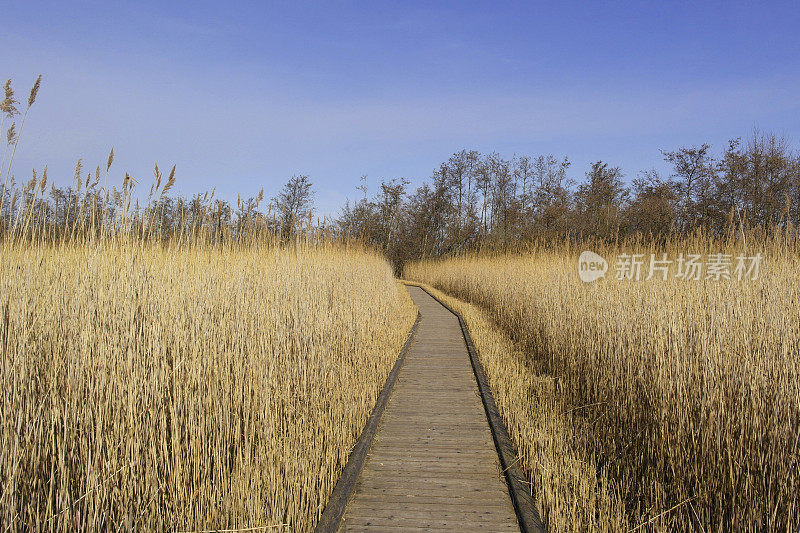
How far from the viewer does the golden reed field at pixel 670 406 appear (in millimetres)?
2547

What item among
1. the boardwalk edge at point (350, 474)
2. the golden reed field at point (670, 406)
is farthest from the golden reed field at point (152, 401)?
the golden reed field at point (670, 406)

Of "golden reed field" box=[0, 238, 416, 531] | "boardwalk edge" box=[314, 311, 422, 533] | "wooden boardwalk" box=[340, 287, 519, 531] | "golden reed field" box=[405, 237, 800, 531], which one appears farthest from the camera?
"wooden boardwalk" box=[340, 287, 519, 531]

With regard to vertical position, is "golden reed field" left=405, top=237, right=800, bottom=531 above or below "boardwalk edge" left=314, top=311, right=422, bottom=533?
above

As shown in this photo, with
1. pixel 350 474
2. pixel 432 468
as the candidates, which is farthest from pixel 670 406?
pixel 350 474

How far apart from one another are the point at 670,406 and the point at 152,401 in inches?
146

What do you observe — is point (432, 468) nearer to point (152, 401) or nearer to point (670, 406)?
point (670, 406)

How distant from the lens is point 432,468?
142 inches

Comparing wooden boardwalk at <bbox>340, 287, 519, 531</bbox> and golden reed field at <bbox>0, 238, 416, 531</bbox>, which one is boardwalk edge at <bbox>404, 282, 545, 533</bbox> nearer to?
wooden boardwalk at <bbox>340, 287, 519, 531</bbox>

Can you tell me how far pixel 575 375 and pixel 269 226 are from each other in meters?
4.77

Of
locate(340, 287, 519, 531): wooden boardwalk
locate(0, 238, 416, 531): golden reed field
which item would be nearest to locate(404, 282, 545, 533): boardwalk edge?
locate(340, 287, 519, 531): wooden boardwalk

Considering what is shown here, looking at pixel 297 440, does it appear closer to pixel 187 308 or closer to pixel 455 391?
pixel 187 308

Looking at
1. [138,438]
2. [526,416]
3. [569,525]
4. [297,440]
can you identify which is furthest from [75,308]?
[526,416]

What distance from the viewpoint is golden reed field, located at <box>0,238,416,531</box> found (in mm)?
2176

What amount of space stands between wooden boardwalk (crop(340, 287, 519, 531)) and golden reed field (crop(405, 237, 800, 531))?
345 millimetres
